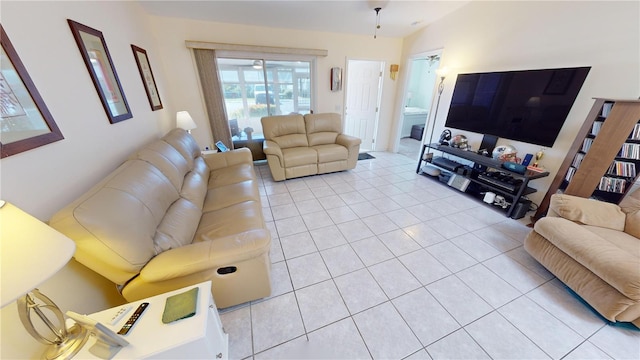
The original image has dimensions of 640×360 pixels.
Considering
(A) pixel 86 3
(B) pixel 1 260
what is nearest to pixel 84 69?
(A) pixel 86 3

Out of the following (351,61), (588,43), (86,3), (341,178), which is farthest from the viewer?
(351,61)

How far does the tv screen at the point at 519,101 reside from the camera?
2090mm

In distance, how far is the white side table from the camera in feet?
2.64

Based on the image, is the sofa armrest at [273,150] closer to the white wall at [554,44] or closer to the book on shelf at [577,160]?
the white wall at [554,44]

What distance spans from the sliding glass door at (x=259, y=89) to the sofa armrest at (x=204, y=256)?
3.10 metres

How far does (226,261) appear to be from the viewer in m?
1.14

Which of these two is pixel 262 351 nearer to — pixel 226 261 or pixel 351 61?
pixel 226 261

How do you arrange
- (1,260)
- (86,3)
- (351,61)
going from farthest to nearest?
1. (351,61)
2. (86,3)
3. (1,260)

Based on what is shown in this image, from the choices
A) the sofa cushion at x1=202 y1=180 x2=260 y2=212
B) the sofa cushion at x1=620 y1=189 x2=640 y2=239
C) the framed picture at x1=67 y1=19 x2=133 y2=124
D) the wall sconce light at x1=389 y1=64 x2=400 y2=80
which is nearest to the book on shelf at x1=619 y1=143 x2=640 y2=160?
the sofa cushion at x1=620 y1=189 x2=640 y2=239

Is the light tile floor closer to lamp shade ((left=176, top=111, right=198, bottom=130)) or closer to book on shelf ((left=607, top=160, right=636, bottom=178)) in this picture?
book on shelf ((left=607, top=160, right=636, bottom=178))

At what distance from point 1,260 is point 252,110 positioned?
3.62 m

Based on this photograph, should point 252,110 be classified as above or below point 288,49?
below

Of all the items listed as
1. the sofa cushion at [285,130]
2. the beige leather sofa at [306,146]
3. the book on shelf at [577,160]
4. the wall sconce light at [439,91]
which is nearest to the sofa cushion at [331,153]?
the beige leather sofa at [306,146]

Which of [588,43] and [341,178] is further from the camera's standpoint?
[341,178]
